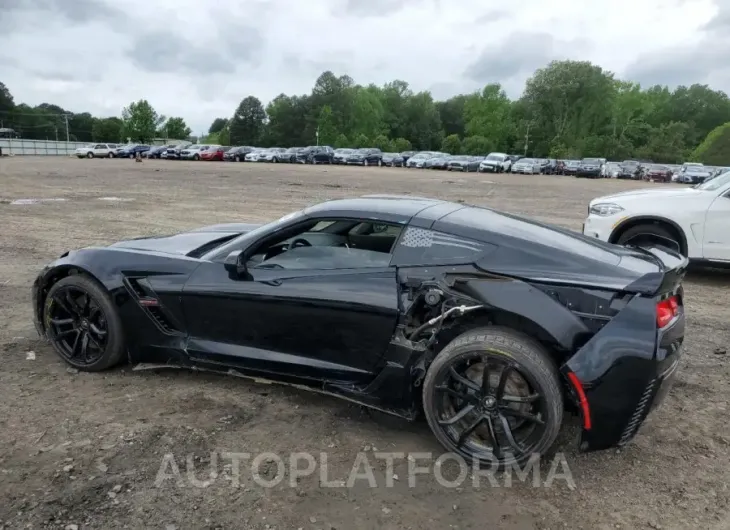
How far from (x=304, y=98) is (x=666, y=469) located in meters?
108

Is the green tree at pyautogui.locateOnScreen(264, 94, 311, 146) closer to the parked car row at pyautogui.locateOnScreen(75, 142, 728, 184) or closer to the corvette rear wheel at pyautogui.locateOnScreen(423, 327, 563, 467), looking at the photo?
the parked car row at pyautogui.locateOnScreen(75, 142, 728, 184)

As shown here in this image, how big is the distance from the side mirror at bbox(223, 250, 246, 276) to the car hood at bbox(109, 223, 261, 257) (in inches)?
16.1

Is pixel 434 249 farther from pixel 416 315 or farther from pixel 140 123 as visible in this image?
pixel 140 123

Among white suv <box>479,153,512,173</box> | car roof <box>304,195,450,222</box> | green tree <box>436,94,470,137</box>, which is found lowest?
car roof <box>304,195,450,222</box>

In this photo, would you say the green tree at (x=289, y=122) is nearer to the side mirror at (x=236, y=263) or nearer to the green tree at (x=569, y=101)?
the green tree at (x=569, y=101)

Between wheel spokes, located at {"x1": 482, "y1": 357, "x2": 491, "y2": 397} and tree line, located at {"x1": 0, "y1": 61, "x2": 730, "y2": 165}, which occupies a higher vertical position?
tree line, located at {"x1": 0, "y1": 61, "x2": 730, "y2": 165}

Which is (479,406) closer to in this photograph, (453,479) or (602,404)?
(453,479)

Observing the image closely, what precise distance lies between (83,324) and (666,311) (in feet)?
12.2


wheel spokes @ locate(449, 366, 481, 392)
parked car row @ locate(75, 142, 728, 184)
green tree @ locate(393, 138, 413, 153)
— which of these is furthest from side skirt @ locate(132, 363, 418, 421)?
green tree @ locate(393, 138, 413, 153)

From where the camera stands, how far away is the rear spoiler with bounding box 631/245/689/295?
9.73 ft

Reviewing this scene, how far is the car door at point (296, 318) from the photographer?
3336 mm

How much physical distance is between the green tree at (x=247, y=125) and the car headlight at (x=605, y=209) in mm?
102869

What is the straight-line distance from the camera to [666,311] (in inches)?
119

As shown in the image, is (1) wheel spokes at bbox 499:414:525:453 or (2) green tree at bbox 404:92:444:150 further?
(2) green tree at bbox 404:92:444:150
